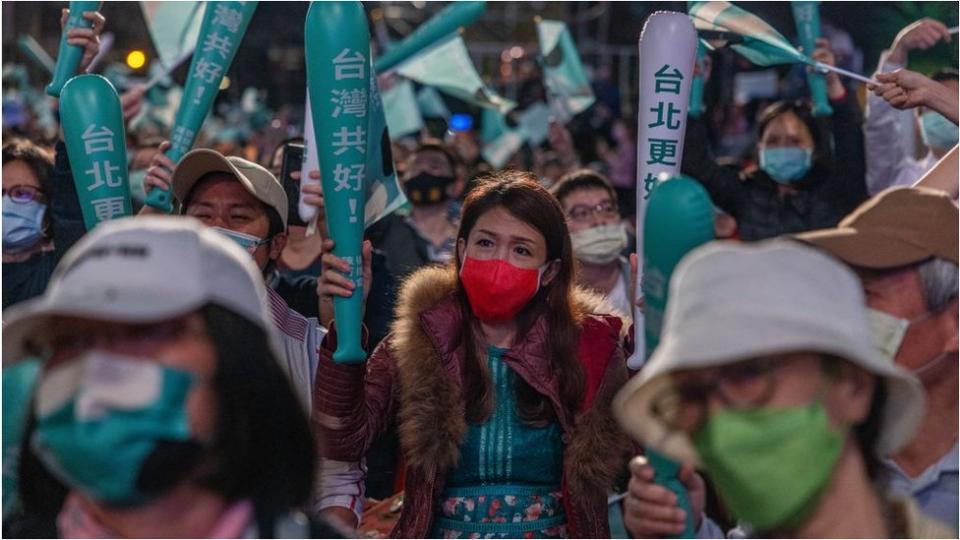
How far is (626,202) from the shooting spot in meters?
8.10

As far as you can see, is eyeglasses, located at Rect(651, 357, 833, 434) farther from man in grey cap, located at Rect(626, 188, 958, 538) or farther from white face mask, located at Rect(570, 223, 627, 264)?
white face mask, located at Rect(570, 223, 627, 264)

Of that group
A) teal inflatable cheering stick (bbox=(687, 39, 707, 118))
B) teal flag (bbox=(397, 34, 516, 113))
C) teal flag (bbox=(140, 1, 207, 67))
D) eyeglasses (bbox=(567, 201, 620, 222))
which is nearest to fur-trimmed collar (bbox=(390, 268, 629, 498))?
eyeglasses (bbox=(567, 201, 620, 222))

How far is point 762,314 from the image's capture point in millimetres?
2434

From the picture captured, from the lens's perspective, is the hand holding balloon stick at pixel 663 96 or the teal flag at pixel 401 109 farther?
the teal flag at pixel 401 109

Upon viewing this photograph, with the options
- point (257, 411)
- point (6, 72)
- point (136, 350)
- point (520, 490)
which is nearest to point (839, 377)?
point (257, 411)

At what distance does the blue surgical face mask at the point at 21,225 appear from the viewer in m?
5.71

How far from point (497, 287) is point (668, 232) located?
1.32 meters

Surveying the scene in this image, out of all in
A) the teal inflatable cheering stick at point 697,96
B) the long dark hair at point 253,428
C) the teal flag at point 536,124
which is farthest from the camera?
the teal flag at point 536,124

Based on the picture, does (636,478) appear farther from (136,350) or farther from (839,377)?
(136,350)

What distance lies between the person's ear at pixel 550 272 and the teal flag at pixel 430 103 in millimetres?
8561

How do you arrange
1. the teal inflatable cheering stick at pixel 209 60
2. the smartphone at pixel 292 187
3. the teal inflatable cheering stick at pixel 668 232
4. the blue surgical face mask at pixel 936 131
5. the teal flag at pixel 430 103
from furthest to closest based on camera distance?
the teal flag at pixel 430 103
the blue surgical face mask at pixel 936 131
the smartphone at pixel 292 187
the teal inflatable cheering stick at pixel 209 60
the teal inflatable cheering stick at pixel 668 232

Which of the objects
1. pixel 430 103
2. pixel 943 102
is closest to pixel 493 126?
pixel 430 103

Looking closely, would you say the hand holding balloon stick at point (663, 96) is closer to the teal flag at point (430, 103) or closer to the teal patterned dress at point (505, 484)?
the teal patterned dress at point (505, 484)

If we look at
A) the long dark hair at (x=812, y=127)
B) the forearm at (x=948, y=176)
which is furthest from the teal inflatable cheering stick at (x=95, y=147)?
the long dark hair at (x=812, y=127)
